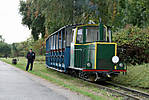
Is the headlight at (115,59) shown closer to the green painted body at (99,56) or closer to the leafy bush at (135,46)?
the green painted body at (99,56)

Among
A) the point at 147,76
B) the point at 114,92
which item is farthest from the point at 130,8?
the point at 114,92

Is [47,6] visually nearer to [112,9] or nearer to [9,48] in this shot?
[112,9]

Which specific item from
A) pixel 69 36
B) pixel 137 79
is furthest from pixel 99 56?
pixel 69 36

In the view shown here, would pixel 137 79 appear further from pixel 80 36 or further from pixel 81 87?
pixel 80 36

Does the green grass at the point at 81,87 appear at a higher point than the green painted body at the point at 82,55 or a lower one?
lower

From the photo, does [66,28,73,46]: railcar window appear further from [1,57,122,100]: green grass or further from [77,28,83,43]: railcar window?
[1,57,122,100]: green grass

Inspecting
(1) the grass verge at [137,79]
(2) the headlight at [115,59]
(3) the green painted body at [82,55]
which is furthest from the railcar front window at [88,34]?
(1) the grass verge at [137,79]

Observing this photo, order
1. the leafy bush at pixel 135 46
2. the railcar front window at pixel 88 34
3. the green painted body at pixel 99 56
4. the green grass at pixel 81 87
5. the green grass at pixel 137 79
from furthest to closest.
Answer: the leafy bush at pixel 135 46 → the railcar front window at pixel 88 34 → the green grass at pixel 137 79 → the green painted body at pixel 99 56 → the green grass at pixel 81 87

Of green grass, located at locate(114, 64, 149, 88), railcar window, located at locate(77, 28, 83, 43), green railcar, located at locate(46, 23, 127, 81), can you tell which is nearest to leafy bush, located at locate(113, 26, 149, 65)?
green grass, located at locate(114, 64, 149, 88)

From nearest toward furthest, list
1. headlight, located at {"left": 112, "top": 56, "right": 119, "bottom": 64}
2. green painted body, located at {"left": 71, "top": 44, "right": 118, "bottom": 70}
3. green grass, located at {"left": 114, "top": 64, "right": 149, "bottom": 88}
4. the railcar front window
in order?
1. green painted body, located at {"left": 71, "top": 44, "right": 118, "bottom": 70}
2. headlight, located at {"left": 112, "top": 56, "right": 119, "bottom": 64}
3. green grass, located at {"left": 114, "top": 64, "right": 149, "bottom": 88}
4. the railcar front window

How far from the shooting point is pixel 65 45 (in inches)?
587

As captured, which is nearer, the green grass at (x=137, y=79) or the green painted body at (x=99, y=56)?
the green painted body at (x=99, y=56)

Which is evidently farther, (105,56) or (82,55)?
(82,55)

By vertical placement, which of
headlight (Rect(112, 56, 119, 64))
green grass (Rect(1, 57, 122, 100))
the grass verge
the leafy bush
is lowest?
green grass (Rect(1, 57, 122, 100))
